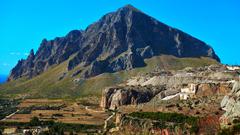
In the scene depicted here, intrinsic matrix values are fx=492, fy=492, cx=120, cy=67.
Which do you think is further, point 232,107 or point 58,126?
point 58,126

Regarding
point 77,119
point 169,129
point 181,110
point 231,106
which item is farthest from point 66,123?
point 231,106

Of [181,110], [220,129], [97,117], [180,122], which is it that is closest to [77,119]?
[97,117]

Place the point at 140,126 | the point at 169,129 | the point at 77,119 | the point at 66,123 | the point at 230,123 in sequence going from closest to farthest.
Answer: the point at 230,123
the point at 169,129
the point at 140,126
the point at 66,123
the point at 77,119

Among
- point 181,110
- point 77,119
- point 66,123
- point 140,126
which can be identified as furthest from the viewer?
point 77,119

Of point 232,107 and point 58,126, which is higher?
point 232,107

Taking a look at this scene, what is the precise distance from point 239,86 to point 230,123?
54.9ft

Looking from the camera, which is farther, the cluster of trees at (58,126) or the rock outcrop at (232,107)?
the cluster of trees at (58,126)

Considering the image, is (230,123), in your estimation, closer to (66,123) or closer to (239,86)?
(239,86)

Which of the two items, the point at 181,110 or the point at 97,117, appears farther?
the point at 97,117

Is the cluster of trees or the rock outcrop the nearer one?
the rock outcrop

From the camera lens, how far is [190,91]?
603 ft

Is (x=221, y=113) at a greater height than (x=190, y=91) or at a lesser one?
lesser

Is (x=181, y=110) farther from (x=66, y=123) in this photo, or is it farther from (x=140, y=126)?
(x=66, y=123)

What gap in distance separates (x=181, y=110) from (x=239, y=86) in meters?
19.8
